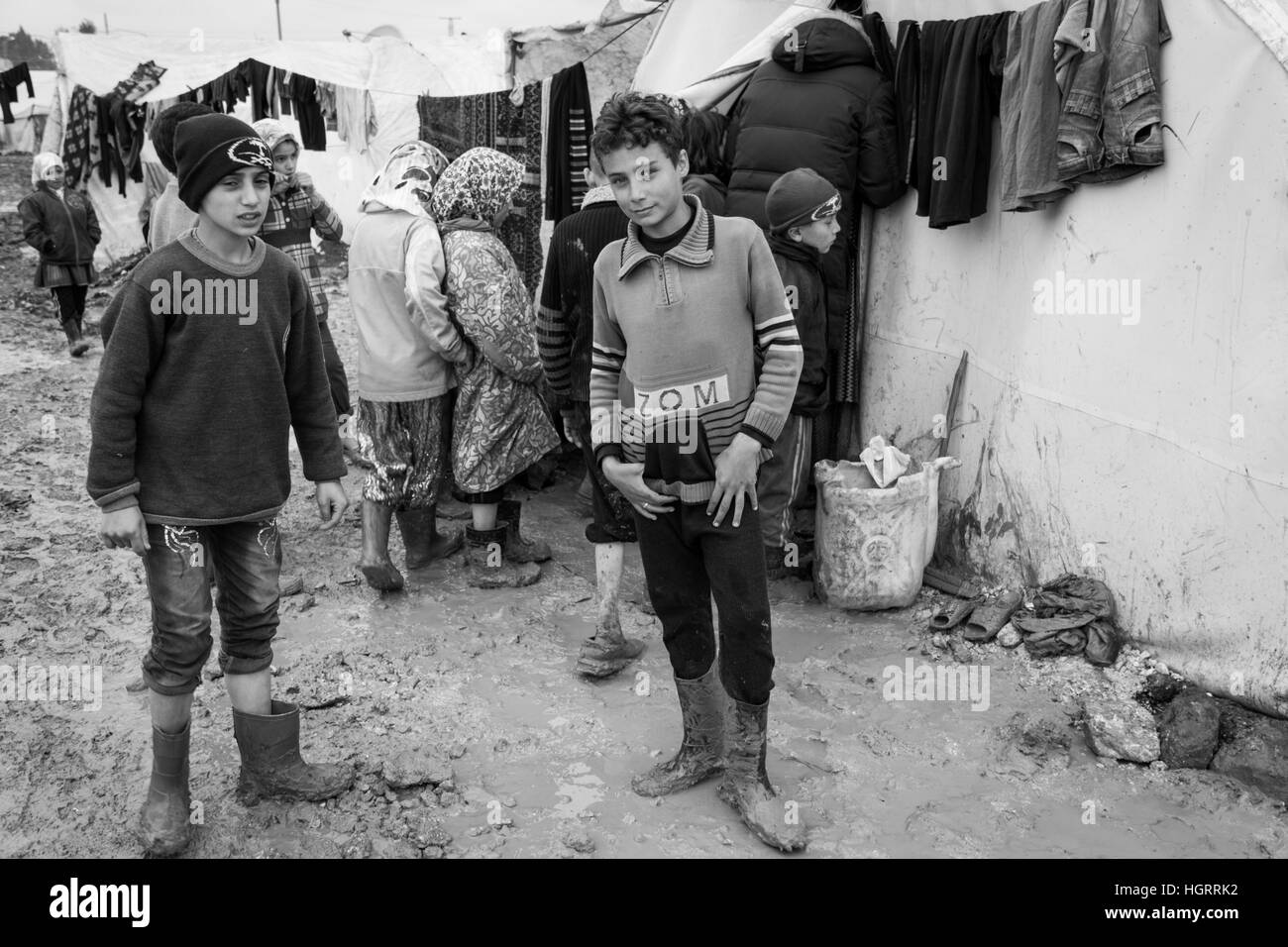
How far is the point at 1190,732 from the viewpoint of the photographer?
125 inches

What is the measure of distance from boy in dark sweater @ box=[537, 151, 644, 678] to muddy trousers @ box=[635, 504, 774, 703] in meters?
0.99

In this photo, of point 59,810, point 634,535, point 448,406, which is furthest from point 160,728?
point 448,406

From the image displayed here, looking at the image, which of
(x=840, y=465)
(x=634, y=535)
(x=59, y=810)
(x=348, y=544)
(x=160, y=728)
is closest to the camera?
(x=160, y=728)

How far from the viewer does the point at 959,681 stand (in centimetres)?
373

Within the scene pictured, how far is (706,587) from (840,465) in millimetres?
1790

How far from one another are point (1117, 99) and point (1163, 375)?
3.18ft

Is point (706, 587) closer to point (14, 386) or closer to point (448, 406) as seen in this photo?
point (448, 406)

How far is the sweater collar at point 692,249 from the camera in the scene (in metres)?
2.57

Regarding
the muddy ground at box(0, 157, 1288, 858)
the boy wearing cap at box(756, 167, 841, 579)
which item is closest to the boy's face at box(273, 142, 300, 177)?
the muddy ground at box(0, 157, 1288, 858)

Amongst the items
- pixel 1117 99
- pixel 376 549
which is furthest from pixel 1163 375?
pixel 376 549

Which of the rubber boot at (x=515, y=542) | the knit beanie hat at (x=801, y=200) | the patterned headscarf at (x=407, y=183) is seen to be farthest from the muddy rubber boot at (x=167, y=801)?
the knit beanie hat at (x=801, y=200)

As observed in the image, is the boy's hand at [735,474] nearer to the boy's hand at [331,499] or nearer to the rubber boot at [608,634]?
the boy's hand at [331,499]

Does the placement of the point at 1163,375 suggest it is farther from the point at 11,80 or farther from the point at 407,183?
the point at 11,80

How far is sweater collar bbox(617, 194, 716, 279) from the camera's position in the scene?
2.57m
